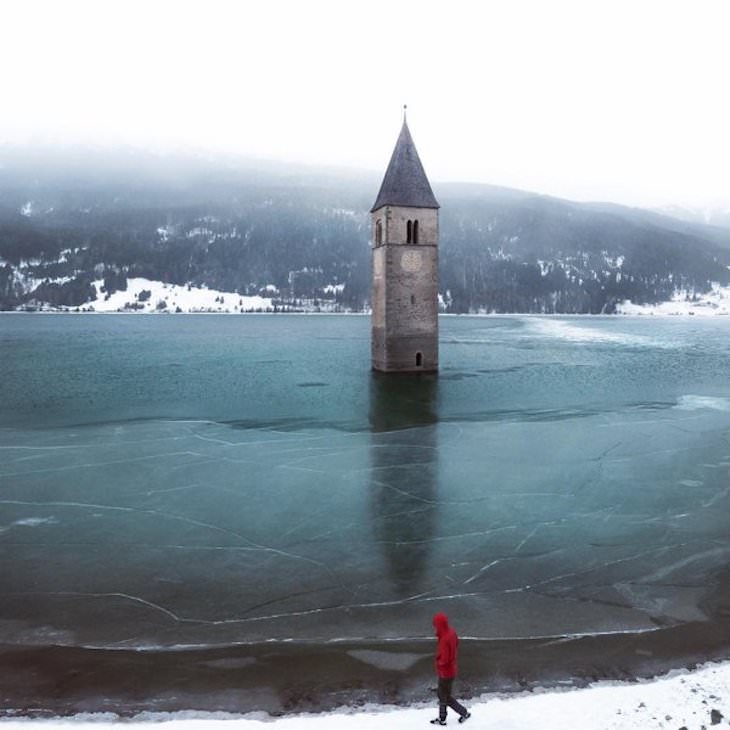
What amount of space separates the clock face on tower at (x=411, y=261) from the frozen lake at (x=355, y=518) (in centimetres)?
974

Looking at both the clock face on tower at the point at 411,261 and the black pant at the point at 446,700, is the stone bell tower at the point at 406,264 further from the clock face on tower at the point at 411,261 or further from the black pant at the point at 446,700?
the black pant at the point at 446,700

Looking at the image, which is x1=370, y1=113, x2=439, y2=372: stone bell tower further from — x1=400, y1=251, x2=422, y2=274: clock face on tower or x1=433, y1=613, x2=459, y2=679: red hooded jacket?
x1=433, y1=613, x2=459, y2=679: red hooded jacket

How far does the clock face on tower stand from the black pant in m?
34.6

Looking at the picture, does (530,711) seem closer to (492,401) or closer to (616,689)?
(616,689)

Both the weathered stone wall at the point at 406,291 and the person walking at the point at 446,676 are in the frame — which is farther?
the weathered stone wall at the point at 406,291

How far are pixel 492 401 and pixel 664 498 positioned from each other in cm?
1730

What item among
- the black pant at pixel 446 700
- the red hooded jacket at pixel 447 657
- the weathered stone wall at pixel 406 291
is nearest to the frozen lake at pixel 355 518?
the black pant at pixel 446 700

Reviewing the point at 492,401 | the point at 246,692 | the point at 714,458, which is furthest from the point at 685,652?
the point at 492,401

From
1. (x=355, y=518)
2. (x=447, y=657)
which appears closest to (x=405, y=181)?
(x=355, y=518)

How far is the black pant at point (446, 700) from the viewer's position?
7.83m

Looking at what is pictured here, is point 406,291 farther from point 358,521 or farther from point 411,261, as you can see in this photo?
point 358,521

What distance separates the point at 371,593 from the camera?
11859 mm

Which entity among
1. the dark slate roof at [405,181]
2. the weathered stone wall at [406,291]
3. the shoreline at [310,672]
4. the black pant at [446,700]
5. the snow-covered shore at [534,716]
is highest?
the dark slate roof at [405,181]

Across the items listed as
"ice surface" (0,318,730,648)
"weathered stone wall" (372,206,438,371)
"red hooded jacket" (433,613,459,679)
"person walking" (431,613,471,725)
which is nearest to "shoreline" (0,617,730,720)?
"ice surface" (0,318,730,648)
